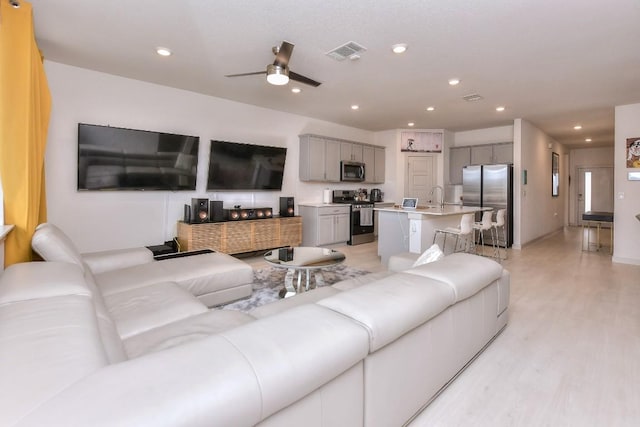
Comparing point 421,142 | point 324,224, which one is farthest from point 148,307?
point 421,142

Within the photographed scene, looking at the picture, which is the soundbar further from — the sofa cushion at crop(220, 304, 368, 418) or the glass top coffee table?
the sofa cushion at crop(220, 304, 368, 418)

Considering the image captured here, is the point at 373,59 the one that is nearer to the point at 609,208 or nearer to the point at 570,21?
the point at 570,21

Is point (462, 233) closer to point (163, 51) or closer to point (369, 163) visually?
point (369, 163)

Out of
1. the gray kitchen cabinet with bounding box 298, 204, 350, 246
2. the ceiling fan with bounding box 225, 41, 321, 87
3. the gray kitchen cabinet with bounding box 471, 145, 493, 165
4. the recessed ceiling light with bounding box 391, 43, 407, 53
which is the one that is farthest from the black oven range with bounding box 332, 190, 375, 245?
the ceiling fan with bounding box 225, 41, 321, 87

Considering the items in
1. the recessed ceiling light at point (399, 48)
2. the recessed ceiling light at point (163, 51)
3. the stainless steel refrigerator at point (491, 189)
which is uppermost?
the recessed ceiling light at point (163, 51)

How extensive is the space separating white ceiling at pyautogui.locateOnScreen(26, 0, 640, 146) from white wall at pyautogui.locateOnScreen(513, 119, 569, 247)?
4.39 ft

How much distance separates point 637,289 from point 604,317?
1.41 m

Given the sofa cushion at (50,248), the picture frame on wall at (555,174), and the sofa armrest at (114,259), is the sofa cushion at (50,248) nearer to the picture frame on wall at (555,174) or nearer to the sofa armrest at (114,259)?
the sofa armrest at (114,259)

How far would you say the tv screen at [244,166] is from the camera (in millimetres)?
4930

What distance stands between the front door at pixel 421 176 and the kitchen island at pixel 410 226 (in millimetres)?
2203

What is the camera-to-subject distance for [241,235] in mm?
4895

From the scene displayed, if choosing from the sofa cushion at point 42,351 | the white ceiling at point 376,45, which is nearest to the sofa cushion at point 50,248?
the sofa cushion at point 42,351

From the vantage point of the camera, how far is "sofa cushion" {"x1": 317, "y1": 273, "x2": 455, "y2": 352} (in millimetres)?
1235

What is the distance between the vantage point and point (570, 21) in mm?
2598
